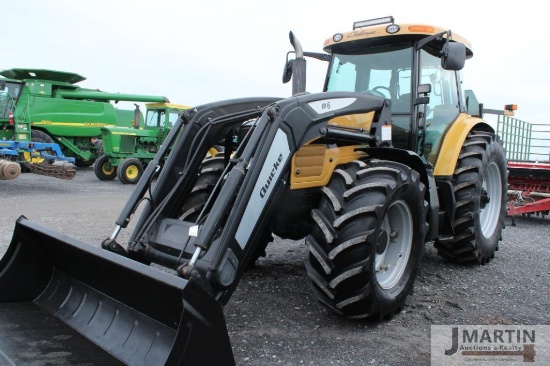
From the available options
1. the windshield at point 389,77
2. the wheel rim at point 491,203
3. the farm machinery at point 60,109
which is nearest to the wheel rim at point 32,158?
the farm machinery at point 60,109

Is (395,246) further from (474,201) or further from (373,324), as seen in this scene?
(474,201)

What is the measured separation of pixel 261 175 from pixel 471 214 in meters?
2.77

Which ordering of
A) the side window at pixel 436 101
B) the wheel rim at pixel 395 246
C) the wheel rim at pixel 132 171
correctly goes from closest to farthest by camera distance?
the wheel rim at pixel 395 246, the side window at pixel 436 101, the wheel rim at pixel 132 171

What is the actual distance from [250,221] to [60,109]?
1515 centimetres

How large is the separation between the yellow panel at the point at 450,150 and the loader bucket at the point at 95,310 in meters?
→ 3.26

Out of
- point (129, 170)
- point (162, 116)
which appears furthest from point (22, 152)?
point (162, 116)

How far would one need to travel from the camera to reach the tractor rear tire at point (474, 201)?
5051mm

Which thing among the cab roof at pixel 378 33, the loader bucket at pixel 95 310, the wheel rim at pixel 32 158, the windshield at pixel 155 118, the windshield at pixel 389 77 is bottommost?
the wheel rim at pixel 32 158

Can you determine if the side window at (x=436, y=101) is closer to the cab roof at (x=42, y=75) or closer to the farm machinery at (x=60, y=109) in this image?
the farm machinery at (x=60, y=109)

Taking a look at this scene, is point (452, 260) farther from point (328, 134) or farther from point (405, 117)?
point (328, 134)

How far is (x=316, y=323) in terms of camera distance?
12.3ft

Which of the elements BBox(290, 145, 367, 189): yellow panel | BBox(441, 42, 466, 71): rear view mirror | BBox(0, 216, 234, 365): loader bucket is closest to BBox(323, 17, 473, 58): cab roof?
BBox(441, 42, 466, 71): rear view mirror

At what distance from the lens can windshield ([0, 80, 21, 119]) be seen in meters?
15.3

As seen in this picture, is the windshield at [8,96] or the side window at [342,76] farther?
the windshield at [8,96]
